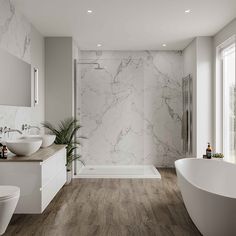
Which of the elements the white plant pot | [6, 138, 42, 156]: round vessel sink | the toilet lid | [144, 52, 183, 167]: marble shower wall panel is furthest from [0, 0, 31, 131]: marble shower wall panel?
[144, 52, 183, 167]: marble shower wall panel

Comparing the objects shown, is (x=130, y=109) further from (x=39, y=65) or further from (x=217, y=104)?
(x=39, y=65)

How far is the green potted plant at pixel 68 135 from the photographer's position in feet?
16.6

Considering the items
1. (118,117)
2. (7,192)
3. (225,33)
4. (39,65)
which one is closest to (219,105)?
(225,33)

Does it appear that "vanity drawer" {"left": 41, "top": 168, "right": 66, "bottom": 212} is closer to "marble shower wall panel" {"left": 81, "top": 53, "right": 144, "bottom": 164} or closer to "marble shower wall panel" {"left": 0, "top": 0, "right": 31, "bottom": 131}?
"marble shower wall panel" {"left": 0, "top": 0, "right": 31, "bottom": 131}

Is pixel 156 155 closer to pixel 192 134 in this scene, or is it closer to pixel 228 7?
pixel 192 134

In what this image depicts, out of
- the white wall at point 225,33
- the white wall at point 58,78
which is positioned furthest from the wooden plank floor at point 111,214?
the white wall at point 225,33

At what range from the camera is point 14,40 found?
396cm

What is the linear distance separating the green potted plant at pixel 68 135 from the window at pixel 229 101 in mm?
2602

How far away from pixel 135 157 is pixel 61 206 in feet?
9.14

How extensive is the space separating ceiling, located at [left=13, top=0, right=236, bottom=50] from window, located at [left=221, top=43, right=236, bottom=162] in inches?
19.3

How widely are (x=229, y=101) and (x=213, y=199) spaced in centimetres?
294

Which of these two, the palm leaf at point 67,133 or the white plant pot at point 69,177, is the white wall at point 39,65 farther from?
the white plant pot at point 69,177

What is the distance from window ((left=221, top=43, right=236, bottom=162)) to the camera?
4766 millimetres

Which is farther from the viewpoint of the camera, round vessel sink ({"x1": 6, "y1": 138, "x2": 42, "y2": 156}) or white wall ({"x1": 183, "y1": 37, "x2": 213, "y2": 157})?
white wall ({"x1": 183, "y1": 37, "x2": 213, "y2": 157})
